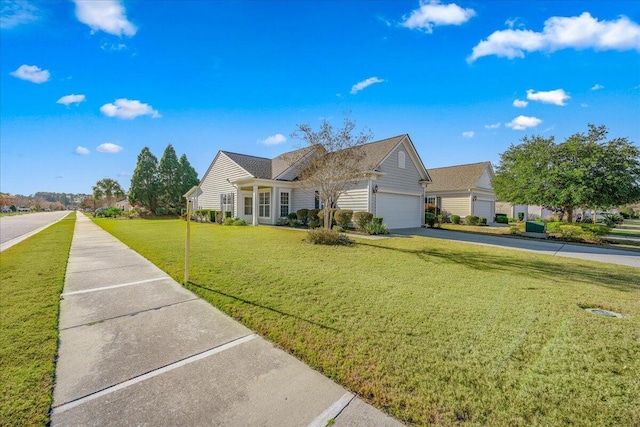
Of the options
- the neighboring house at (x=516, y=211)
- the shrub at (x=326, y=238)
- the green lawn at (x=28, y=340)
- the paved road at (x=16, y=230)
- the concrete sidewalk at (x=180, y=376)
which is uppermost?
the neighboring house at (x=516, y=211)

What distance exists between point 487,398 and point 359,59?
14.0 m

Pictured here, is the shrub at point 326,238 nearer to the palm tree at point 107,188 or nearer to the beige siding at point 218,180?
the beige siding at point 218,180

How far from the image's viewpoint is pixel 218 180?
954 inches

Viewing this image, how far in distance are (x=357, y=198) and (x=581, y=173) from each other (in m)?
11.0

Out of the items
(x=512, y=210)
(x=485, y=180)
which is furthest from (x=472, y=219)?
(x=512, y=210)

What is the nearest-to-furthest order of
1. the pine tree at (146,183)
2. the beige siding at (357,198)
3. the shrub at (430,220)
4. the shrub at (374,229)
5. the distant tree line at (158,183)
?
the shrub at (374,229)
the beige siding at (357,198)
the shrub at (430,220)
the pine tree at (146,183)
the distant tree line at (158,183)

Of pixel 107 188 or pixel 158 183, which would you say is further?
pixel 107 188

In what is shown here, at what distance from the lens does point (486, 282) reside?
603 centimetres

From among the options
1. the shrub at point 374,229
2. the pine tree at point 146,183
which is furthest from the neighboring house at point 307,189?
the pine tree at point 146,183

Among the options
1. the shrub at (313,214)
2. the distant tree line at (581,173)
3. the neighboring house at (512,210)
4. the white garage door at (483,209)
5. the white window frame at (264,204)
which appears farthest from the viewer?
the neighboring house at (512,210)

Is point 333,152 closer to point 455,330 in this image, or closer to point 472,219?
point 455,330

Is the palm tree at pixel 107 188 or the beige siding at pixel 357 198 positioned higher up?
the palm tree at pixel 107 188

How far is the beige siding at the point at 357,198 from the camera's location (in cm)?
1552

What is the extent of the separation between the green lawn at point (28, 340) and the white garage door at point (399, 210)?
1425 centimetres
